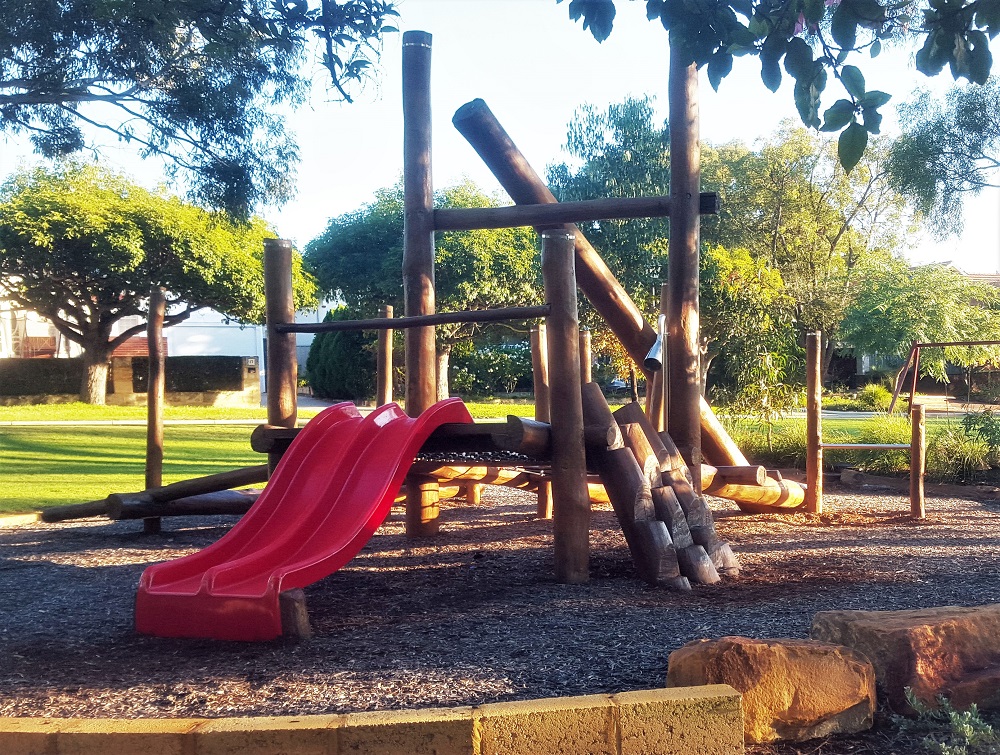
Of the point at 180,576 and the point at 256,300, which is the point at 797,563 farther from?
the point at 256,300

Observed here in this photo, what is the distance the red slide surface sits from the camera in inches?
180

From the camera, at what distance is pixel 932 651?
3.45m

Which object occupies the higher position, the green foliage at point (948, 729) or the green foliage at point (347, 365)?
the green foliage at point (347, 365)

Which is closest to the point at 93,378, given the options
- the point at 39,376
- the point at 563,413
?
the point at 39,376

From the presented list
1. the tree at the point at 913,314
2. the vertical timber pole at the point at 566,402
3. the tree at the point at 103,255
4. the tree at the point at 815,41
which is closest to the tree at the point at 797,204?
the tree at the point at 913,314

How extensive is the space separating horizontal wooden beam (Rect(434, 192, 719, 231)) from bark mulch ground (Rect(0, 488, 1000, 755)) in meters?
2.38

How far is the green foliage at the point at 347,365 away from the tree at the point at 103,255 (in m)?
4.37

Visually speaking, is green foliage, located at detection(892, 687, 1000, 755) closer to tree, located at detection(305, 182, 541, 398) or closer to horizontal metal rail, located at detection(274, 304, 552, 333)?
horizontal metal rail, located at detection(274, 304, 552, 333)

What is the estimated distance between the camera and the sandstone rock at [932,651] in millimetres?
3367

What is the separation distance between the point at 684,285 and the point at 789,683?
14.2 ft

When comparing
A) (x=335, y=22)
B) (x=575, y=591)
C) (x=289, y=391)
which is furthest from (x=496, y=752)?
(x=335, y=22)

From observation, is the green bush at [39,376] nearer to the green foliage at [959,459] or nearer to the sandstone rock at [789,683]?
A: the green foliage at [959,459]

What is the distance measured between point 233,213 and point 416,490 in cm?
524

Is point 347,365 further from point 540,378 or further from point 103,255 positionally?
point 540,378
